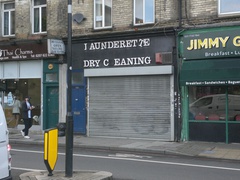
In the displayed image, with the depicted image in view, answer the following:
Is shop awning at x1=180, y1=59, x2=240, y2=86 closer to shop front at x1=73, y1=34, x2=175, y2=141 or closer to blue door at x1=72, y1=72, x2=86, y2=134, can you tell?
shop front at x1=73, y1=34, x2=175, y2=141

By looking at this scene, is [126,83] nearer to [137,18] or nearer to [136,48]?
[136,48]

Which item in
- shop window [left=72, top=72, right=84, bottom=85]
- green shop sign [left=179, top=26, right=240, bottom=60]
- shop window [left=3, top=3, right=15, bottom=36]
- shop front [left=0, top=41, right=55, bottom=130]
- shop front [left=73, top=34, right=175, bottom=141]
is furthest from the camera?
shop window [left=3, top=3, right=15, bottom=36]

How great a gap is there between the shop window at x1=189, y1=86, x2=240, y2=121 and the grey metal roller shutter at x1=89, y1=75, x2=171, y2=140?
1.03 meters

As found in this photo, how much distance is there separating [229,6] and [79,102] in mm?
7683

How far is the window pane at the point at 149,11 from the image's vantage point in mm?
15938

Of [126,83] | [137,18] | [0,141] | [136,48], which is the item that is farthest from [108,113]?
[0,141]

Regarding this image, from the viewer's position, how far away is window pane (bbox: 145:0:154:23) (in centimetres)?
1594

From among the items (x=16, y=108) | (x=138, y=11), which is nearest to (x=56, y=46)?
(x=138, y=11)

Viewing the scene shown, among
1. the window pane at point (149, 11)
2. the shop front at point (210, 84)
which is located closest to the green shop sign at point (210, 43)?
the shop front at point (210, 84)

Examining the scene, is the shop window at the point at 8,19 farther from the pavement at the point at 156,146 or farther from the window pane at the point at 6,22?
the pavement at the point at 156,146

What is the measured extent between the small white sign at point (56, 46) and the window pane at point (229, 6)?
7.11 m

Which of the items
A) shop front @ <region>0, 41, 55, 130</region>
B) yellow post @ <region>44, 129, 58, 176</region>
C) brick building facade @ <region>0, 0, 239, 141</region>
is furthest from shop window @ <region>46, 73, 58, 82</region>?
yellow post @ <region>44, 129, 58, 176</region>

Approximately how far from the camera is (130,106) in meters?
16.1

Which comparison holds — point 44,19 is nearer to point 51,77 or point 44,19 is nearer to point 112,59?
point 51,77
